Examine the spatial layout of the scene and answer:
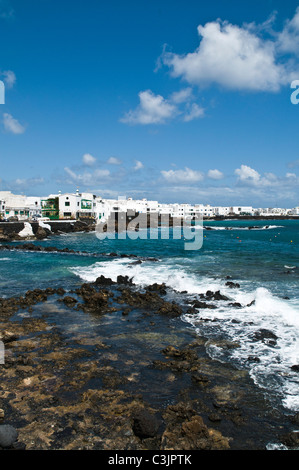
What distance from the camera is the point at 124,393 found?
841 centimetres

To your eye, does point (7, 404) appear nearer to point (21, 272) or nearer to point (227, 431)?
point (227, 431)

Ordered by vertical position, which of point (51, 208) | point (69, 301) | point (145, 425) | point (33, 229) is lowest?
point (69, 301)

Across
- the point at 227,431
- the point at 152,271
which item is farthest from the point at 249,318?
the point at 152,271

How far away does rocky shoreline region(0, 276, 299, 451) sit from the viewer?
6.75 metres

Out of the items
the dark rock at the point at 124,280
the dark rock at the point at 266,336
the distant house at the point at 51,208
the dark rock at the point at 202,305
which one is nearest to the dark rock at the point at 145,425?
the dark rock at the point at 266,336

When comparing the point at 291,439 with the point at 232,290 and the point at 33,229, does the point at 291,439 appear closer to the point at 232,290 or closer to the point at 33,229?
the point at 232,290

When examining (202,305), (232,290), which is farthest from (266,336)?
(232,290)

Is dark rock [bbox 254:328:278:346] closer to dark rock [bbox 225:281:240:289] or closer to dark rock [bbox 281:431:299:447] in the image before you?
dark rock [bbox 281:431:299:447]

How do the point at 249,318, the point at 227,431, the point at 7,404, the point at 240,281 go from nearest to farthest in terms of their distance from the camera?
the point at 227,431, the point at 7,404, the point at 249,318, the point at 240,281

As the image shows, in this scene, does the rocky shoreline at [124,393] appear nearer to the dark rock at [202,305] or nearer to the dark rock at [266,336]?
the dark rock at [266,336]

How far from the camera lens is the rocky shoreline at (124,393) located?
6.75m

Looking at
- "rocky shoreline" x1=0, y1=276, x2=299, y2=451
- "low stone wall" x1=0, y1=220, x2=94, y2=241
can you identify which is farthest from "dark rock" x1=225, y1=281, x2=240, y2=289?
"low stone wall" x1=0, y1=220, x2=94, y2=241

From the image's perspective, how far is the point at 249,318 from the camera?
594 inches
